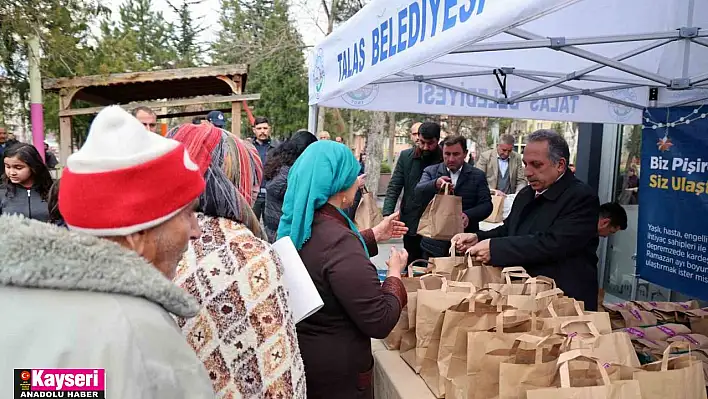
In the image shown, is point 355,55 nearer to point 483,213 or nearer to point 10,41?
point 483,213

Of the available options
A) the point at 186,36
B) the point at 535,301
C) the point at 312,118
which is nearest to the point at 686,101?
the point at 535,301

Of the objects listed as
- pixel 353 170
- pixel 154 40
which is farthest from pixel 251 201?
pixel 154 40

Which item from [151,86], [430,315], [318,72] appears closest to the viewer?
[430,315]

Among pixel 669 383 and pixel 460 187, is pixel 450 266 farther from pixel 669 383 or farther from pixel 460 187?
pixel 460 187

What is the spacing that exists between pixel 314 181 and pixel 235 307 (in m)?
0.58

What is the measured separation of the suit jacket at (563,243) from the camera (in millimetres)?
2520

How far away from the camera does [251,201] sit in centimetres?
163

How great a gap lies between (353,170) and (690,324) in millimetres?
2186

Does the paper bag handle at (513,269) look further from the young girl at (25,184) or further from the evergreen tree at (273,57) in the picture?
the evergreen tree at (273,57)

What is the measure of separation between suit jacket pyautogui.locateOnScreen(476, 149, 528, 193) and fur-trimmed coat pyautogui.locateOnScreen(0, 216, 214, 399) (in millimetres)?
7187

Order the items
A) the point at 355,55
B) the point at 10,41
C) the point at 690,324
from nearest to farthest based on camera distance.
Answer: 1. the point at 355,55
2. the point at 690,324
3. the point at 10,41

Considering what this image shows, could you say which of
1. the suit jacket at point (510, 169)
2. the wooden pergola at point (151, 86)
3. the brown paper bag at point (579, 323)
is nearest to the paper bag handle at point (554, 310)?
the brown paper bag at point (579, 323)

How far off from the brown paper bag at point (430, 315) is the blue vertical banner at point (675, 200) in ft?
7.38

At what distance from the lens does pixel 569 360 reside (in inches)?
57.0
